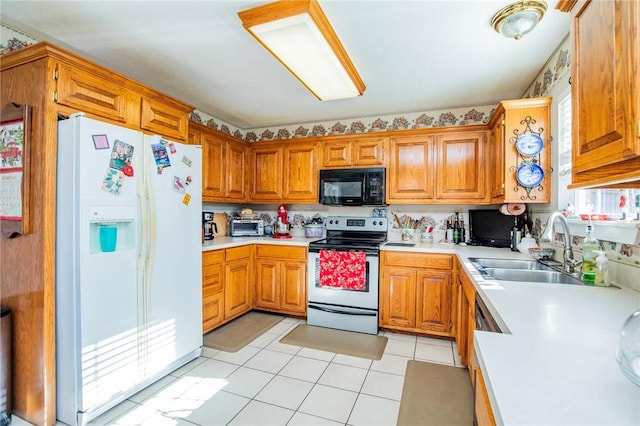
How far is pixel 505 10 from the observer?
1.64 metres

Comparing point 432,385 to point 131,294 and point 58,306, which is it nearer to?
point 131,294

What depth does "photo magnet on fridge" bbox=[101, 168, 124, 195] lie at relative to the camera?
1.73m

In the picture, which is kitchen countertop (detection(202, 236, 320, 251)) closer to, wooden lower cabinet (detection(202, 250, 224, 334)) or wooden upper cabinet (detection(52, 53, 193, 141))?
wooden lower cabinet (detection(202, 250, 224, 334))

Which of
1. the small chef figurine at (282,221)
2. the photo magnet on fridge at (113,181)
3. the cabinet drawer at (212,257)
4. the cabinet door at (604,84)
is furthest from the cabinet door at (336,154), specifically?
the cabinet door at (604,84)

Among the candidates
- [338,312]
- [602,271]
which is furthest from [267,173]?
[602,271]

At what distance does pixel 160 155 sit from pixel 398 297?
7.87ft

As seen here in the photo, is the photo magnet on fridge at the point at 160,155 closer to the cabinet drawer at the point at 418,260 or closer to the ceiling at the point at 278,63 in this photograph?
the ceiling at the point at 278,63

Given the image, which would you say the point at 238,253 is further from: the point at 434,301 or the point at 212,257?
Result: the point at 434,301

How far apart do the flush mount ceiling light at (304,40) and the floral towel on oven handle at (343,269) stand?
5.17 feet

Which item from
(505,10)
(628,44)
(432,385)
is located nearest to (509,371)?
(628,44)

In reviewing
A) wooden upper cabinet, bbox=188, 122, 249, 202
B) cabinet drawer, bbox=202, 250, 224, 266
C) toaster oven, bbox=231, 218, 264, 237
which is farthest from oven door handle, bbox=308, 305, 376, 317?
wooden upper cabinet, bbox=188, 122, 249, 202

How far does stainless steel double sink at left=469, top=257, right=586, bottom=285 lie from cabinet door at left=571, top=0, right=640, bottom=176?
2.67ft

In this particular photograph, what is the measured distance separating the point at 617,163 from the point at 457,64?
5.74ft

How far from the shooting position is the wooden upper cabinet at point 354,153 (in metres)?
3.29
